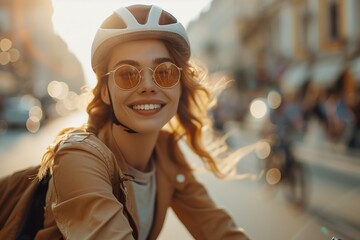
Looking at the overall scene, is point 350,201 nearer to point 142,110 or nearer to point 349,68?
point 142,110

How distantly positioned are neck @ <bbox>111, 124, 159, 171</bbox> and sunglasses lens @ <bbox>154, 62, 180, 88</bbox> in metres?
0.26

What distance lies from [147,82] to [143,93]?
6 cm

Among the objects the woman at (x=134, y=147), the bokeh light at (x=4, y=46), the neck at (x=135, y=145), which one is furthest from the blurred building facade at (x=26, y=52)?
the neck at (x=135, y=145)

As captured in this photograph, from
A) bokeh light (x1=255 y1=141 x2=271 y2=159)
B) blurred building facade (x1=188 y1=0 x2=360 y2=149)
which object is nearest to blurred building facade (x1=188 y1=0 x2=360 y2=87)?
blurred building facade (x1=188 y1=0 x2=360 y2=149)

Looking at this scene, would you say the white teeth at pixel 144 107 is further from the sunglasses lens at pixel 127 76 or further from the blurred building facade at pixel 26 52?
the blurred building facade at pixel 26 52

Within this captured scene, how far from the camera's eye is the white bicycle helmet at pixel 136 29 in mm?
2072

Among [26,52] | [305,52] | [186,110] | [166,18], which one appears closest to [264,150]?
[186,110]

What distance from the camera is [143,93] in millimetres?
2189

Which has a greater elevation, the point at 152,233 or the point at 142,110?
the point at 142,110

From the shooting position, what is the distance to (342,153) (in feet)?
53.4

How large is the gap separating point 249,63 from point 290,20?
19420 millimetres

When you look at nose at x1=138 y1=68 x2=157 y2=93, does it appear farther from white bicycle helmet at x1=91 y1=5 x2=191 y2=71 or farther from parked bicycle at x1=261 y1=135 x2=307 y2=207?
parked bicycle at x1=261 y1=135 x2=307 y2=207

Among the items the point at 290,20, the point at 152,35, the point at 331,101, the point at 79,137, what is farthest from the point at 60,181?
the point at 290,20

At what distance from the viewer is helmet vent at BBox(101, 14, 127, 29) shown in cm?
211
